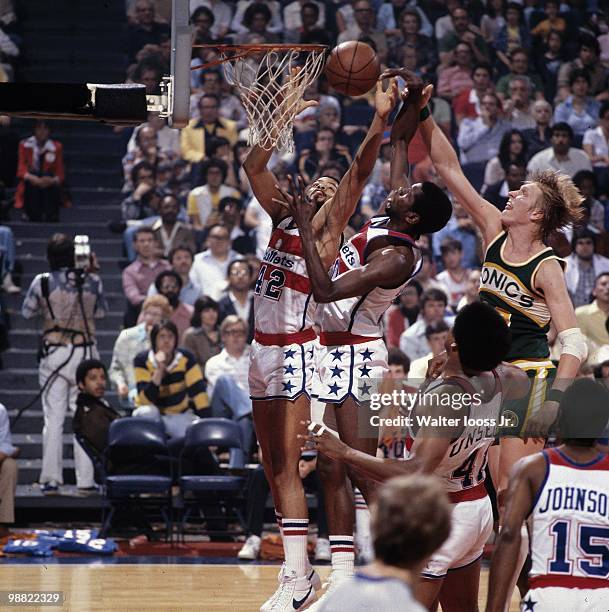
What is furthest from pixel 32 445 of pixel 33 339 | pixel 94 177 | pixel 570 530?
pixel 570 530

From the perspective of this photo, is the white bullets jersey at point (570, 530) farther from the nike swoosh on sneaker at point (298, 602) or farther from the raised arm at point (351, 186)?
the raised arm at point (351, 186)

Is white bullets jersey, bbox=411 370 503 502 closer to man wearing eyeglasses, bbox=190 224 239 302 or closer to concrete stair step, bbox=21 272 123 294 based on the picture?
man wearing eyeglasses, bbox=190 224 239 302

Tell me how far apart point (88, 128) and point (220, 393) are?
5606mm

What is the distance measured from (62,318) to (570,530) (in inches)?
298

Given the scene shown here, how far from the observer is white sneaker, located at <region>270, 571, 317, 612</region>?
644cm

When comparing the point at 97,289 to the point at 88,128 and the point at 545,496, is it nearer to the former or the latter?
the point at 88,128

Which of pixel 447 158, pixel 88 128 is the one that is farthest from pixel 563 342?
pixel 88 128

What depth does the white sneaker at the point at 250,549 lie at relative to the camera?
984cm

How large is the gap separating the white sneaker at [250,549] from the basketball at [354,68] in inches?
168

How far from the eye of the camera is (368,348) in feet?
22.5

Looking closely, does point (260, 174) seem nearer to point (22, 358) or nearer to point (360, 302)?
point (360, 302)

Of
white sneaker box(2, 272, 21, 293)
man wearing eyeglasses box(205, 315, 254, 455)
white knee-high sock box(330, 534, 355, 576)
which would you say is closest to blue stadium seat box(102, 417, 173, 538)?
man wearing eyeglasses box(205, 315, 254, 455)

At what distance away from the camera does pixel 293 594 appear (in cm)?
647

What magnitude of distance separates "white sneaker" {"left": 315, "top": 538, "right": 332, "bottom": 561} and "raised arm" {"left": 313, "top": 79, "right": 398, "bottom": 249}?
3729mm
